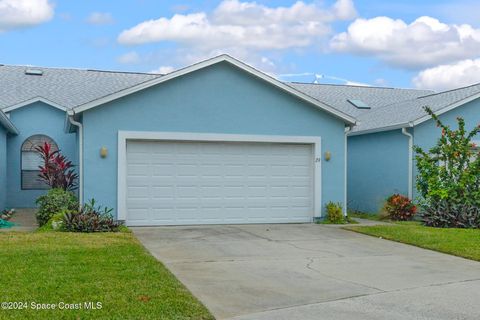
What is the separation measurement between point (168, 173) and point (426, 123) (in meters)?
7.90

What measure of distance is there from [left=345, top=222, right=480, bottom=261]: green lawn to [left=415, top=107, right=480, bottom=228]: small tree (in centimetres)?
70

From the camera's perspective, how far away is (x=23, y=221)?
51.9 ft

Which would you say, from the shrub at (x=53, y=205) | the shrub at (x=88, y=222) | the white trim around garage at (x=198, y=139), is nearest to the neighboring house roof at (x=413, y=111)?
the white trim around garage at (x=198, y=139)

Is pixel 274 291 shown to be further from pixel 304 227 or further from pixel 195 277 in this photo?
pixel 304 227

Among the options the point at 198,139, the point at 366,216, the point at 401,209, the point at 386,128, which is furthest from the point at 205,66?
the point at 366,216

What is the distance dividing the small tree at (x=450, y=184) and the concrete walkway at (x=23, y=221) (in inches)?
383

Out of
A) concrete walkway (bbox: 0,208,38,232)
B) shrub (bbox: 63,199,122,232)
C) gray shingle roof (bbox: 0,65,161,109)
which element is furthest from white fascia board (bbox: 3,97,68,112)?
shrub (bbox: 63,199,122,232)

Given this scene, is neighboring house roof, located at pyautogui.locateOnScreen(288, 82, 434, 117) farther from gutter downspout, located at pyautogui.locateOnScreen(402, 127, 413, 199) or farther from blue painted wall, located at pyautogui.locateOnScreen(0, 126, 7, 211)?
blue painted wall, located at pyautogui.locateOnScreen(0, 126, 7, 211)

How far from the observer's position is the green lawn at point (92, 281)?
6.11 m

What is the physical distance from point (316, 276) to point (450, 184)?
319 inches

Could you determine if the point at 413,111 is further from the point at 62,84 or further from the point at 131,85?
the point at 62,84

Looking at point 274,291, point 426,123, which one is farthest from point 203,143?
point 274,291

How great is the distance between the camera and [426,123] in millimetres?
17484

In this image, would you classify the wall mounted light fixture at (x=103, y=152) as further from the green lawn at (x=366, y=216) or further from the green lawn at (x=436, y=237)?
the green lawn at (x=366, y=216)
